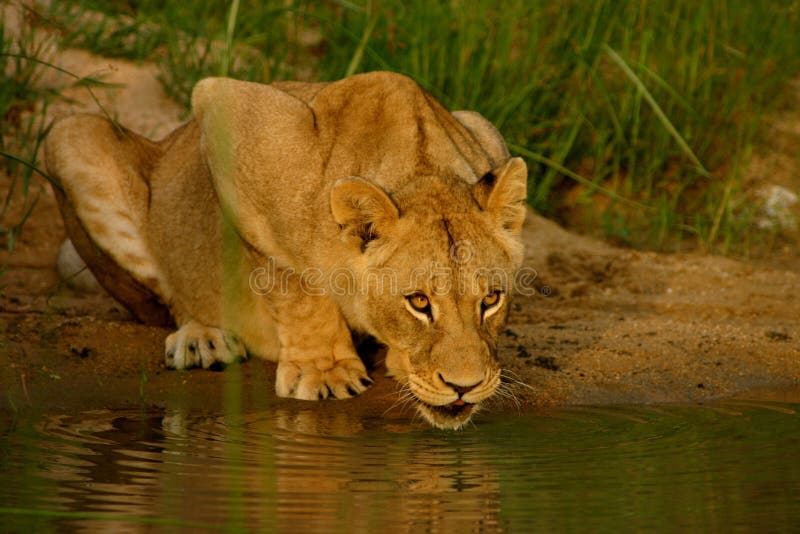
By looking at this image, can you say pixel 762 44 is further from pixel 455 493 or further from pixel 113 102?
pixel 455 493

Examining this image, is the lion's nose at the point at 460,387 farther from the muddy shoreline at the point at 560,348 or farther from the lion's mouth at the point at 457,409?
the muddy shoreline at the point at 560,348

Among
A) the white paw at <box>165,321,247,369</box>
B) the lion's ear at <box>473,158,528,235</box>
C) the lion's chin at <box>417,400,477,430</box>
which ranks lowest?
the lion's chin at <box>417,400,477,430</box>

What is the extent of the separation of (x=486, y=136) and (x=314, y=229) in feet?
3.65

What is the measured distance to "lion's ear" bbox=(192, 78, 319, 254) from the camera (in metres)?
5.28

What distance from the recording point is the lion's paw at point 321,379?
17.6 feet

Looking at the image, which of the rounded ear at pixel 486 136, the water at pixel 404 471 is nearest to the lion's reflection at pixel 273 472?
the water at pixel 404 471

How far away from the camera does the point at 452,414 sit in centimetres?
460

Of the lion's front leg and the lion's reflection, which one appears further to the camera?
the lion's front leg

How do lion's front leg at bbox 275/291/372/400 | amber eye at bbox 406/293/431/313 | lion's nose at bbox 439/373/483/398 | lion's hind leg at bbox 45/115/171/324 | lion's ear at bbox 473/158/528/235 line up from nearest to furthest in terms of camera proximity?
lion's nose at bbox 439/373/483/398 < amber eye at bbox 406/293/431/313 < lion's ear at bbox 473/158/528/235 < lion's front leg at bbox 275/291/372/400 < lion's hind leg at bbox 45/115/171/324

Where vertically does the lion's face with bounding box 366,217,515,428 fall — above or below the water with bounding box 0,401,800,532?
above

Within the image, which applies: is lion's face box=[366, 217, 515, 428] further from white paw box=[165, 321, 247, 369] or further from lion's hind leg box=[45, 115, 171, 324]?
lion's hind leg box=[45, 115, 171, 324]

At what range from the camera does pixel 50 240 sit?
820cm

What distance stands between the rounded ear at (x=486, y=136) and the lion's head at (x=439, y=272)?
80cm

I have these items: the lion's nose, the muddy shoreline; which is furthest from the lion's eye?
the muddy shoreline
